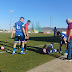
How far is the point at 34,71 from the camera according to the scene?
149 inches

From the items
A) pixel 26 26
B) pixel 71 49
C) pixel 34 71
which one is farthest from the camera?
pixel 26 26

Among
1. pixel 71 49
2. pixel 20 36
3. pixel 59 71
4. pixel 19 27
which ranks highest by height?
pixel 19 27

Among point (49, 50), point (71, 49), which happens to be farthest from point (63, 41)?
point (71, 49)

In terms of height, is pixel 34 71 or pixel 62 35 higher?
pixel 62 35

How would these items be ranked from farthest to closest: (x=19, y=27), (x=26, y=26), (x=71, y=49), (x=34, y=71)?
(x=26, y=26)
(x=19, y=27)
(x=71, y=49)
(x=34, y=71)

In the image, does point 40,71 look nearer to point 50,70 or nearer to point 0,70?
point 50,70

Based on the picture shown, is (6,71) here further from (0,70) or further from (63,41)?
(63,41)

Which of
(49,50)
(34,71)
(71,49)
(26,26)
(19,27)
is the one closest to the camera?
(34,71)

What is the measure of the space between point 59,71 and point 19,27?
11.3ft

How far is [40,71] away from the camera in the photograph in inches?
149

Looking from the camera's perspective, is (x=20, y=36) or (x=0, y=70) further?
(x=20, y=36)

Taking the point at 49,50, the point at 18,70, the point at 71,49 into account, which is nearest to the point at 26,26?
the point at 49,50

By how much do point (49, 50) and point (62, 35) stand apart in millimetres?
1116

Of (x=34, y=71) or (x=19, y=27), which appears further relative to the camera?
(x=19, y=27)
